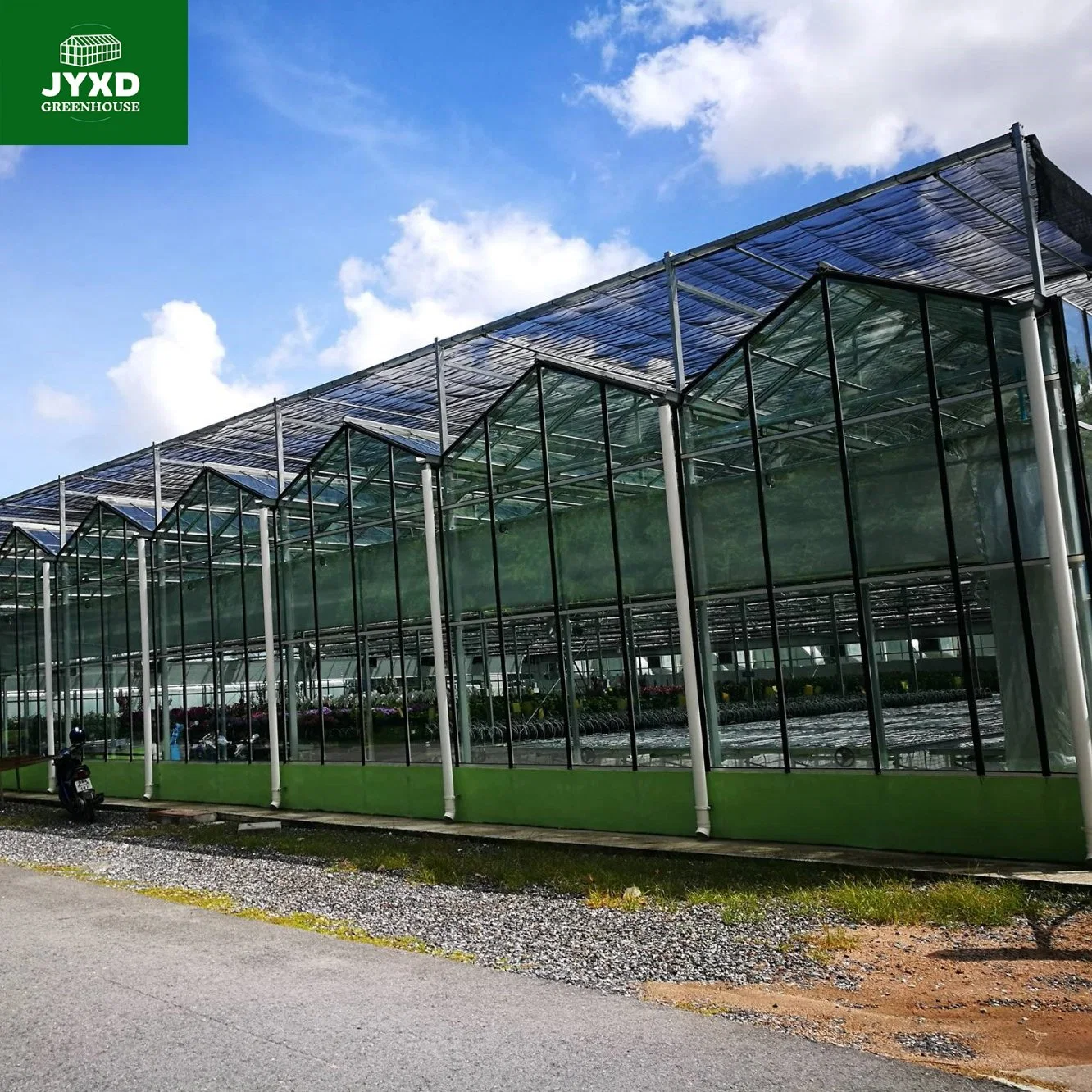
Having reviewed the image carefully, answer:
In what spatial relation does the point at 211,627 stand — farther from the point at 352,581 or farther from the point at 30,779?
the point at 30,779

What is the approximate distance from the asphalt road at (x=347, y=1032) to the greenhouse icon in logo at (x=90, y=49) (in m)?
10.0

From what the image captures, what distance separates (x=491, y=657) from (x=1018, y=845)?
73.2 ft

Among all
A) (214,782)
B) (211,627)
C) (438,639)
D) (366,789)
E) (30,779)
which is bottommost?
(366,789)

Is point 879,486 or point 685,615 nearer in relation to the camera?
point 879,486

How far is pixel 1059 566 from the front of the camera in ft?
31.0

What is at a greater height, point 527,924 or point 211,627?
point 211,627

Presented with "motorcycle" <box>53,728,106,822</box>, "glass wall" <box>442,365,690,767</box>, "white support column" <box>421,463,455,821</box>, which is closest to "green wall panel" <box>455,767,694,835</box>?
"white support column" <box>421,463,455,821</box>

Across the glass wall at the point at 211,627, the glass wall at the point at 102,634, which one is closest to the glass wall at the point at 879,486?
the glass wall at the point at 211,627

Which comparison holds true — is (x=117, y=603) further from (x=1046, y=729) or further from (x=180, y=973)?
(x=1046, y=729)

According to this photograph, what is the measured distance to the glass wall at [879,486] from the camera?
1016cm

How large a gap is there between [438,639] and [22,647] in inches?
616

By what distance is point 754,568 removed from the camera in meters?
12.0

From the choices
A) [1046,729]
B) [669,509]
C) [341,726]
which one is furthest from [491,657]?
[1046,729]

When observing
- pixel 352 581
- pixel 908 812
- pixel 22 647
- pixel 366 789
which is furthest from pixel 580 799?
pixel 22 647
